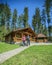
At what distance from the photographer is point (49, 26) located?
179 ft

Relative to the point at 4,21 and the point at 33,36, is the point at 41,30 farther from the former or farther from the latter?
the point at 33,36

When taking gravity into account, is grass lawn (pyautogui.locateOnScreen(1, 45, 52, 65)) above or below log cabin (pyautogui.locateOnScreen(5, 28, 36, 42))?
below

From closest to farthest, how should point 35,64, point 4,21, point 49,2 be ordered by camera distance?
point 35,64 → point 49,2 → point 4,21

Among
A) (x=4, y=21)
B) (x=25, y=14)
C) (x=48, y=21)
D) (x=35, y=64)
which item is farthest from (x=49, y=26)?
(x=35, y=64)

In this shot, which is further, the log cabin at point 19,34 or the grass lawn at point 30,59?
the log cabin at point 19,34

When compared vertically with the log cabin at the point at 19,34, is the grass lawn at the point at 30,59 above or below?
below

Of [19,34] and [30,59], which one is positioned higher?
[19,34]

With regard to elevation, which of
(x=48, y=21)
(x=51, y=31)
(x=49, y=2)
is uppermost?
(x=49, y=2)

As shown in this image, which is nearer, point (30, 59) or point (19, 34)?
point (30, 59)

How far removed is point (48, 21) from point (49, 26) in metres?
1.69

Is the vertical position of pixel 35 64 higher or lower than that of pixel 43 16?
lower

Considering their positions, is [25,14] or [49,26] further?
[25,14]

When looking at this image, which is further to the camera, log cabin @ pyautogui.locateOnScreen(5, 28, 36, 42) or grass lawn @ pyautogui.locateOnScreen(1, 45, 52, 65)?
log cabin @ pyautogui.locateOnScreen(5, 28, 36, 42)

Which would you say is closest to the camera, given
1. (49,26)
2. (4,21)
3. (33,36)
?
(33,36)
